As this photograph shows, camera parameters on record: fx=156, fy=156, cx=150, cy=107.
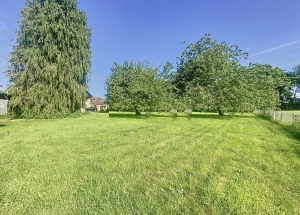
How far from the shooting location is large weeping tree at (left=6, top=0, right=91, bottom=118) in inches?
561

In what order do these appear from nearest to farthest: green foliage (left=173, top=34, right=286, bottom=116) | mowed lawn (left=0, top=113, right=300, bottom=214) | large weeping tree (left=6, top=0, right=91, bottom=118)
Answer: mowed lawn (left=0, top=113, right=300, bottom=214)
large weeping tree (left=6, top=0, right=91, bottom=118)
green foliage (left=173, top=34, right=286, bottom=116)

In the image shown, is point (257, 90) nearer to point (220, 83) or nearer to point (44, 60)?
point (220, 83)

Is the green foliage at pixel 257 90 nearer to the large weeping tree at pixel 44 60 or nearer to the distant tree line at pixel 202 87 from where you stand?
the distant tree line at pixel 202 87

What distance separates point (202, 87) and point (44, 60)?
1683cm

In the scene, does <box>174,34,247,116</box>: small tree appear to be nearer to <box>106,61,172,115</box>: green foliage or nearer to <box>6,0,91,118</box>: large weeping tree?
<box>106,61,172,115</box>: green foliage

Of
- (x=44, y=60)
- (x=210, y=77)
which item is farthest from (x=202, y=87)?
(x=44, y=60)

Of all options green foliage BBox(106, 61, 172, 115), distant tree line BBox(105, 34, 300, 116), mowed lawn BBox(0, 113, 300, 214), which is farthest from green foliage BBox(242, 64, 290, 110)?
mowed lawn BBox(0, 113, 300, 214)

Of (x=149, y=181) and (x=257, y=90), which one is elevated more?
(x=257, y=90)

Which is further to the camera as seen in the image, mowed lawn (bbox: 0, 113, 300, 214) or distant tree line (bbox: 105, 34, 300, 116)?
distant tree line (bbox: 105, 34, 300, 116)

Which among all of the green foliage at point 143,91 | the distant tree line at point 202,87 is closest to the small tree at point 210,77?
the distant tree line at point 202,87

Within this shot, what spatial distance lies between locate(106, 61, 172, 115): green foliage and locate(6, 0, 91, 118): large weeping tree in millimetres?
4847

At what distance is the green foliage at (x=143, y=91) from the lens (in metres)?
17.3

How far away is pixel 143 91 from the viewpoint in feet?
56.2

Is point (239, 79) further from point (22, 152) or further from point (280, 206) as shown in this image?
point (22, 152)
